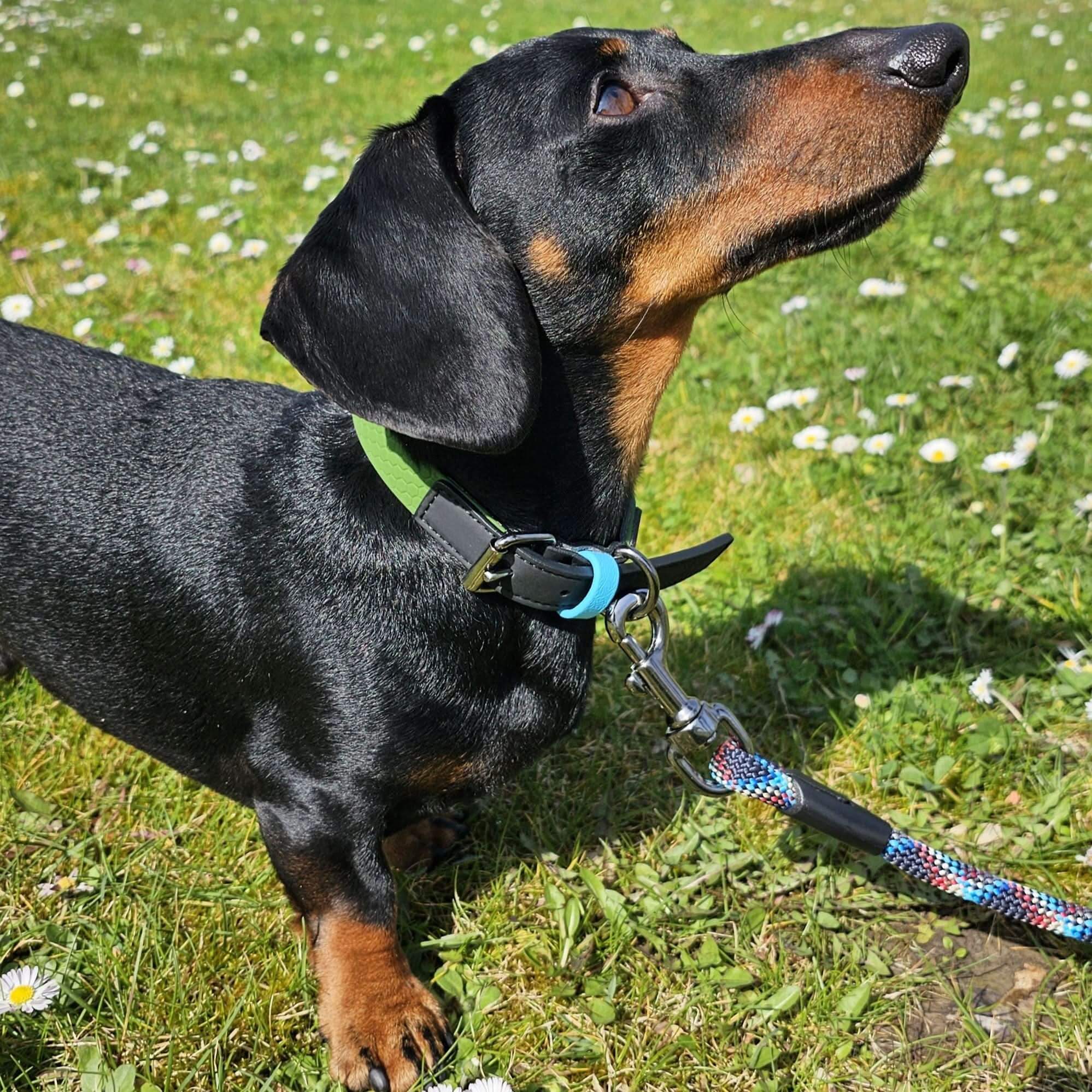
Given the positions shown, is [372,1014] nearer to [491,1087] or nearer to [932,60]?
[491,1087]

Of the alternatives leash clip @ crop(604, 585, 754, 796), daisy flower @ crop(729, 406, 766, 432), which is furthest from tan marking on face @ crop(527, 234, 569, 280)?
daisy flower @ crop(729, 406, 766, 432)

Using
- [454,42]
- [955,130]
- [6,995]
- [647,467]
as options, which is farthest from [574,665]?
[454,42]

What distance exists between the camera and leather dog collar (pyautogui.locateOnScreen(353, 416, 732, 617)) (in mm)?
2035

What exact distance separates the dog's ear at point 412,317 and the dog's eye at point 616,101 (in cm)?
41

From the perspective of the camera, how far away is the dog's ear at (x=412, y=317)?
188 centimetres

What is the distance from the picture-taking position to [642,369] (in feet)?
7.43

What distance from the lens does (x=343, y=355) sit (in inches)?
74.4

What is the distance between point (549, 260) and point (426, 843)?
1580mm

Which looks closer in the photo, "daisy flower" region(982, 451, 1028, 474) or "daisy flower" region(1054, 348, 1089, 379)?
"daisy flower" region(982, 451, 1028, 474)

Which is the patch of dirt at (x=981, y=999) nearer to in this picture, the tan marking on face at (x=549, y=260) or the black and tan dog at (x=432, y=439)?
the black and tan dog at (x=432, y=439)

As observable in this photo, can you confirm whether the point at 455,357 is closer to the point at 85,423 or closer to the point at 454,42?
the point at 85,423

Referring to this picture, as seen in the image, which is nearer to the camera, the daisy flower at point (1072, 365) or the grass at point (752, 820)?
the grass at point (752, 820)

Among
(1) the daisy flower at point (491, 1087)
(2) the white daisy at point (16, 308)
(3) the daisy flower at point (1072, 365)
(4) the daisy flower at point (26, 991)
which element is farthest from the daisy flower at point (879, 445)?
(2) the white daisy at point (16, 308)

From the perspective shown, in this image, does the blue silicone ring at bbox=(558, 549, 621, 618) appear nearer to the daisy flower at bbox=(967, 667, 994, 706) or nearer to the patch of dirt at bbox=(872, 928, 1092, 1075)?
the patch of dirt at bbox=(872, 928, 1092, 1075)
